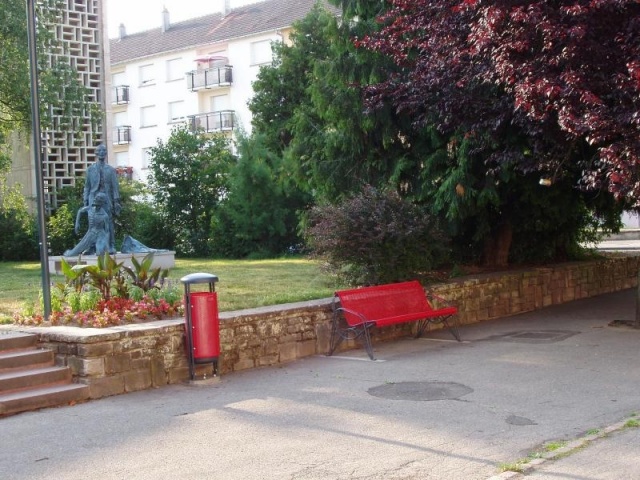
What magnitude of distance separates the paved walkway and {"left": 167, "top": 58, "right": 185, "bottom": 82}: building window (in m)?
43.9

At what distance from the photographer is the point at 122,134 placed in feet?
179

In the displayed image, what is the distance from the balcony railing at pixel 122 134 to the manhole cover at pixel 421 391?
47844mm

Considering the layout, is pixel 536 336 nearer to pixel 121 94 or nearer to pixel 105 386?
pixel 105 386

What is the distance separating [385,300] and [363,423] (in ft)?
14.4

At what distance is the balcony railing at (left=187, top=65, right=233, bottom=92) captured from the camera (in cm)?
4959

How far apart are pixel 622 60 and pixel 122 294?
674 centimetres

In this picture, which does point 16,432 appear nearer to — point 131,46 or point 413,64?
point 413,64

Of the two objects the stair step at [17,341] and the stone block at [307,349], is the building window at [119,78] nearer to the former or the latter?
the stone block at [307,349]

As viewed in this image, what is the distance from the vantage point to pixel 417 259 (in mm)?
12875

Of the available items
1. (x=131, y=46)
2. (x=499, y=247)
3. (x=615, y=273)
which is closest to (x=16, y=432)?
(x=499, y=247)

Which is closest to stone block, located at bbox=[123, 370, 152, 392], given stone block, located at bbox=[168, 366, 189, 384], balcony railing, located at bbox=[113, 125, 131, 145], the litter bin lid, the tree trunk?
stone block, located at bbox=[168, 366, 189, 384]

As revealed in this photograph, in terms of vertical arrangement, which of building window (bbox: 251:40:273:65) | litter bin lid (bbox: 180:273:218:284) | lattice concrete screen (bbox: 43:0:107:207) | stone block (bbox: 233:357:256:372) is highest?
building window (bbox: 251:40:273:65)

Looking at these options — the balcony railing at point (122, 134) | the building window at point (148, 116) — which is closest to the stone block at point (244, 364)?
the building window at point (148, 116)

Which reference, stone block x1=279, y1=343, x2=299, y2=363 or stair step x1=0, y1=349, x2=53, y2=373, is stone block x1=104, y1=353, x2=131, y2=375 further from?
stone block x1=279, y1=343, x2=299, y2=363
